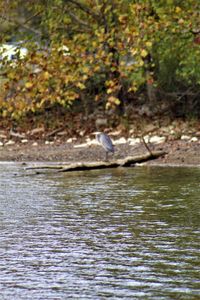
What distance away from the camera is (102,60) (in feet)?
70.4

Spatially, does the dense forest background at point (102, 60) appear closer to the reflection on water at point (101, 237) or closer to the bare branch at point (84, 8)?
the bare branch at point (84, 8)

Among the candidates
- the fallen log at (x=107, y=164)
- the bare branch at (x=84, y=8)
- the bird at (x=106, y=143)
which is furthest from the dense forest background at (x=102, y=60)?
the fallen log at (x=107, y=164)

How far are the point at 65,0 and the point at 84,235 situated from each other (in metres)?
16.1

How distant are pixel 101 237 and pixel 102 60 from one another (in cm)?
923

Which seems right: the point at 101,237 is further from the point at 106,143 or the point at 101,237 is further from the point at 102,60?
the point at 106,143

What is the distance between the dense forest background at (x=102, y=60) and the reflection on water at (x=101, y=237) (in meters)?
2.43

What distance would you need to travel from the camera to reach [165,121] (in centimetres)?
2791

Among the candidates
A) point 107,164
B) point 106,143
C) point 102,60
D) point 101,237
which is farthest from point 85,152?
point 101,237

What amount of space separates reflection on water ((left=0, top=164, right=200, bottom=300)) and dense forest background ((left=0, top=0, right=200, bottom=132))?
2.43 metres

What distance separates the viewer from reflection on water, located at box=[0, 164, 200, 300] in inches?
394

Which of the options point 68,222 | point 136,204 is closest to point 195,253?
point 68,222

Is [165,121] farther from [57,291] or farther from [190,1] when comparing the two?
[57,291]

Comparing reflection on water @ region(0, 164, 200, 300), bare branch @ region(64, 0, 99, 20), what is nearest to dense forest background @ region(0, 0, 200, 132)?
bare branch @ region(64, 0, 99, 20)

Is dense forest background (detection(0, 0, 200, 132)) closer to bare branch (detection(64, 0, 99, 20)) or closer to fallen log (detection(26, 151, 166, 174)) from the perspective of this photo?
bare branch (detection(64, 0, 99, 20))
